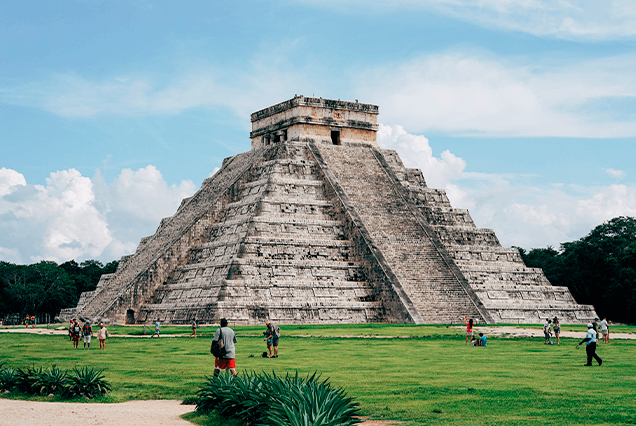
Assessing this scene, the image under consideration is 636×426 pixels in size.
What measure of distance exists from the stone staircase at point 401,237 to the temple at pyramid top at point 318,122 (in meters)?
1.05

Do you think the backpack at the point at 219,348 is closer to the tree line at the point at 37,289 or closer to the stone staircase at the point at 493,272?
the stone staircase at the point at 493,272

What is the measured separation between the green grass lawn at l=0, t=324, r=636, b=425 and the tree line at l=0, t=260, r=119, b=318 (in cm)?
4007

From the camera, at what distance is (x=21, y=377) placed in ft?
42.3

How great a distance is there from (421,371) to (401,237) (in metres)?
22.5

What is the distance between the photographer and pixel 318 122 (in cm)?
4353

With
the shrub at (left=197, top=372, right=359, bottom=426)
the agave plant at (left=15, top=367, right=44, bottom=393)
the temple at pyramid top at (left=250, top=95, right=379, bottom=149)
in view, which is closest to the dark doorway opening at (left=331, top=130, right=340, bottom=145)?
the temple at pyramid top at (left=250, top=95, right=379, bottom=149)

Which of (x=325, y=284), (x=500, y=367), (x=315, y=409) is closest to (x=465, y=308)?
(x=325, y=284)

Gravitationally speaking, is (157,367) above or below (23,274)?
below

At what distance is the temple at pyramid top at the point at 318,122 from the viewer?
43094 mm

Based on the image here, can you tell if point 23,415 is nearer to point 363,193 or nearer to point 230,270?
point 230,270

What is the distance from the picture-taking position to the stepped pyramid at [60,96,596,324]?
33188mm

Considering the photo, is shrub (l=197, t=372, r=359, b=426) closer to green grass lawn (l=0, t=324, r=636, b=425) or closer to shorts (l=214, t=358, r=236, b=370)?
shorts (l=214, t=358, r=236, b=370)

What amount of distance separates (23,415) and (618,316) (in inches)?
1748

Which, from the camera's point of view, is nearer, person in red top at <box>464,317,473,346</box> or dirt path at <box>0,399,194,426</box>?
dirt path at <box>0,399,194,426</box>
